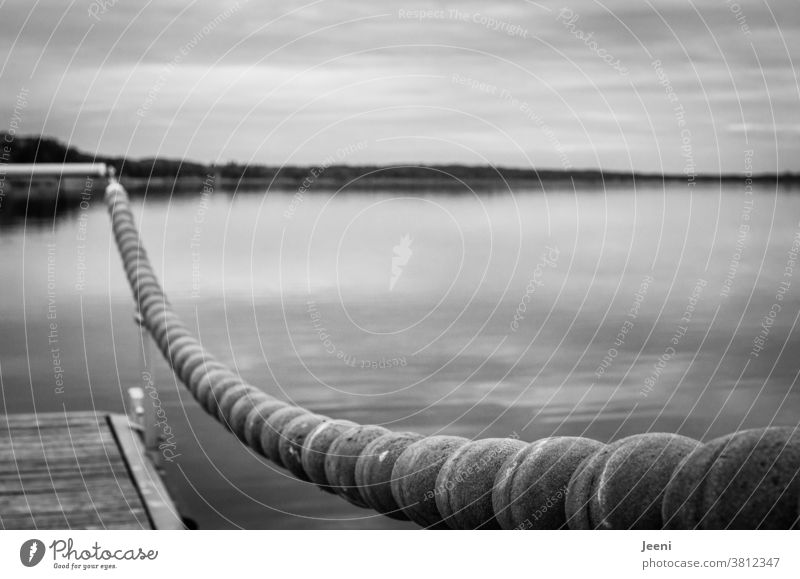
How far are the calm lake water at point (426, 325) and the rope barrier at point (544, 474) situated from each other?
1.76 meters

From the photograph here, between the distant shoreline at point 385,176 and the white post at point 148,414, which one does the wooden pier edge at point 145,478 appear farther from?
the distant shoreline at point 385,176

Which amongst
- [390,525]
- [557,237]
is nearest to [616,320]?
[557,237]

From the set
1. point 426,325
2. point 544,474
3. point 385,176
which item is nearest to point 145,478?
point 385,176

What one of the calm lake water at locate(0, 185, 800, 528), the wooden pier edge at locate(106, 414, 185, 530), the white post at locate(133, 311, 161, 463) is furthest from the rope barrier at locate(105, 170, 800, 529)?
the white post at locate(133, 311, 161, 463)

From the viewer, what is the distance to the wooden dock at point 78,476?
510cm

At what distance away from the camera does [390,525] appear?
6.99 m

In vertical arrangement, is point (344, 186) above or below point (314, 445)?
above

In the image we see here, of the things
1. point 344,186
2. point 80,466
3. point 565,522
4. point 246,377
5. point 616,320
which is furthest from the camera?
point 616,320

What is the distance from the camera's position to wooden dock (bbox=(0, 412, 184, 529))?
5.10 m

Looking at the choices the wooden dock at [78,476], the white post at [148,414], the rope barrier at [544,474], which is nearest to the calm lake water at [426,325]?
the white post at [148,414]

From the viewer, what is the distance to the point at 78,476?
18.7 ft
